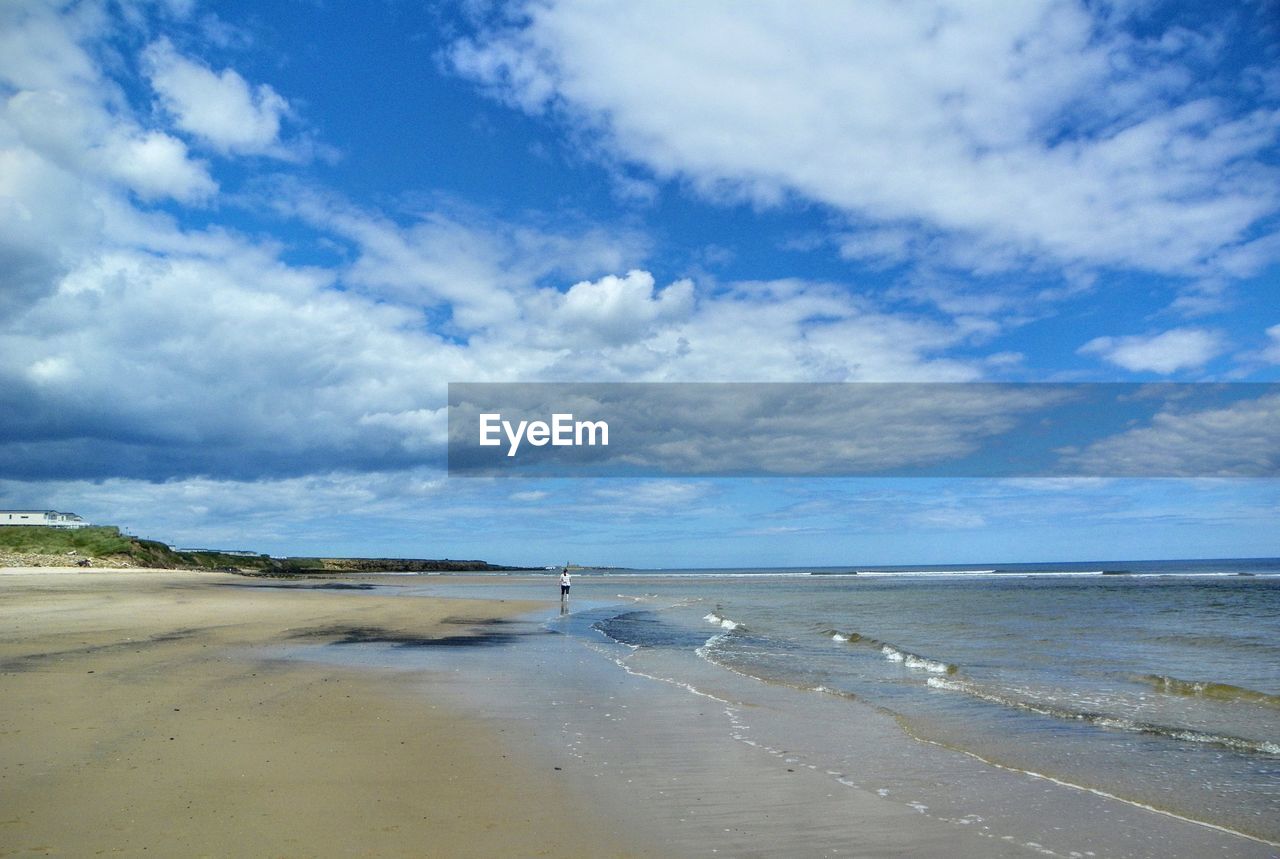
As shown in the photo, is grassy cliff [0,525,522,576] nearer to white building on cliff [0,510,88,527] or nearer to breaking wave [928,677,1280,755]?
white building on cliff [0,510,88,527]

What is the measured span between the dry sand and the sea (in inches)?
61.4

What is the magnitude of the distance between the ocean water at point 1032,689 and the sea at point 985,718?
0.06m

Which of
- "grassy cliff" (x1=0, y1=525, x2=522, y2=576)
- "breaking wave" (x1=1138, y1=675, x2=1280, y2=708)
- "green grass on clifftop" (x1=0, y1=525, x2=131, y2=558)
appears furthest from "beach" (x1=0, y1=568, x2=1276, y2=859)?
"green grass on clifftop" (x1=0, y1=525, x2=131, y2=558)

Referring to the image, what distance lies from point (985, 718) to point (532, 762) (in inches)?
337

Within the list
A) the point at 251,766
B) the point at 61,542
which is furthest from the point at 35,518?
the point at 251,766

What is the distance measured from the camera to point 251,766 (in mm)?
8953

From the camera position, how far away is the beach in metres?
7.09

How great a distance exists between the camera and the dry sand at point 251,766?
677 cm

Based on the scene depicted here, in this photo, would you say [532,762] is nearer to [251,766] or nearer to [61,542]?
[251,766]

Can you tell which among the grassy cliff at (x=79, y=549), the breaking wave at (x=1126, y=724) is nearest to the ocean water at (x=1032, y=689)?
the breaking wave at (x=1126, y=724)

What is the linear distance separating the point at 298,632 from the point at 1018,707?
21265mm

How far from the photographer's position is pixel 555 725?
39.3 feet

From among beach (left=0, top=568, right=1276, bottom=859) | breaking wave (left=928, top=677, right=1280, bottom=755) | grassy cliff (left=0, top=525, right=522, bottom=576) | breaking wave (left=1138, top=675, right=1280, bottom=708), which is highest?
grassy cliff (left=0, top=525, right=522, bottom=576)

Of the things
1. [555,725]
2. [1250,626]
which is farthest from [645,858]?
[1250,626]
